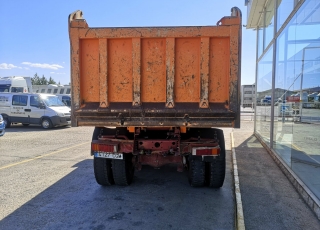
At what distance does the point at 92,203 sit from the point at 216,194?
2.20 m

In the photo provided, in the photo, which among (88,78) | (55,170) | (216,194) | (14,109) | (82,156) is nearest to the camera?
(88,78)

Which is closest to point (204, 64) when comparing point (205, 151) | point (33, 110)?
point (205, 151)

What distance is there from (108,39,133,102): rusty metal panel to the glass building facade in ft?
10.6

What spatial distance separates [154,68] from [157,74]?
0.34 feet

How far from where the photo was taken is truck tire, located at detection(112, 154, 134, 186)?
4672mm

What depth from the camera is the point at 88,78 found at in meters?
3.92

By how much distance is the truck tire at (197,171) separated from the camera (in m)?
4.53

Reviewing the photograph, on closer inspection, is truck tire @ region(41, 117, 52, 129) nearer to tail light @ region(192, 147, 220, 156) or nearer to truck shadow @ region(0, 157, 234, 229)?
truck shadow @ region(0, 157, 234, 229)

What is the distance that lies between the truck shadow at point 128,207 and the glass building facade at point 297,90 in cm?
155

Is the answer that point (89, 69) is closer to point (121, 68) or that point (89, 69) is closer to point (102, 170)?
point (121, 68)

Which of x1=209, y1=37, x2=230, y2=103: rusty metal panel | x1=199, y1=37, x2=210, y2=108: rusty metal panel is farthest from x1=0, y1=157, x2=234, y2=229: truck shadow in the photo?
x1=199, y1=37, x2=210, y2=108: rusty metal panel

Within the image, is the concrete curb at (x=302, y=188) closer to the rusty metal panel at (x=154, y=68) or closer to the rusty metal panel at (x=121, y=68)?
the rusty metal panel at (x=154, y=68)

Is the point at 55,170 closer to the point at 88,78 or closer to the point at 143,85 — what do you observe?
the point at 88,78

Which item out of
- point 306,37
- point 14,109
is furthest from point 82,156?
point 14,109
